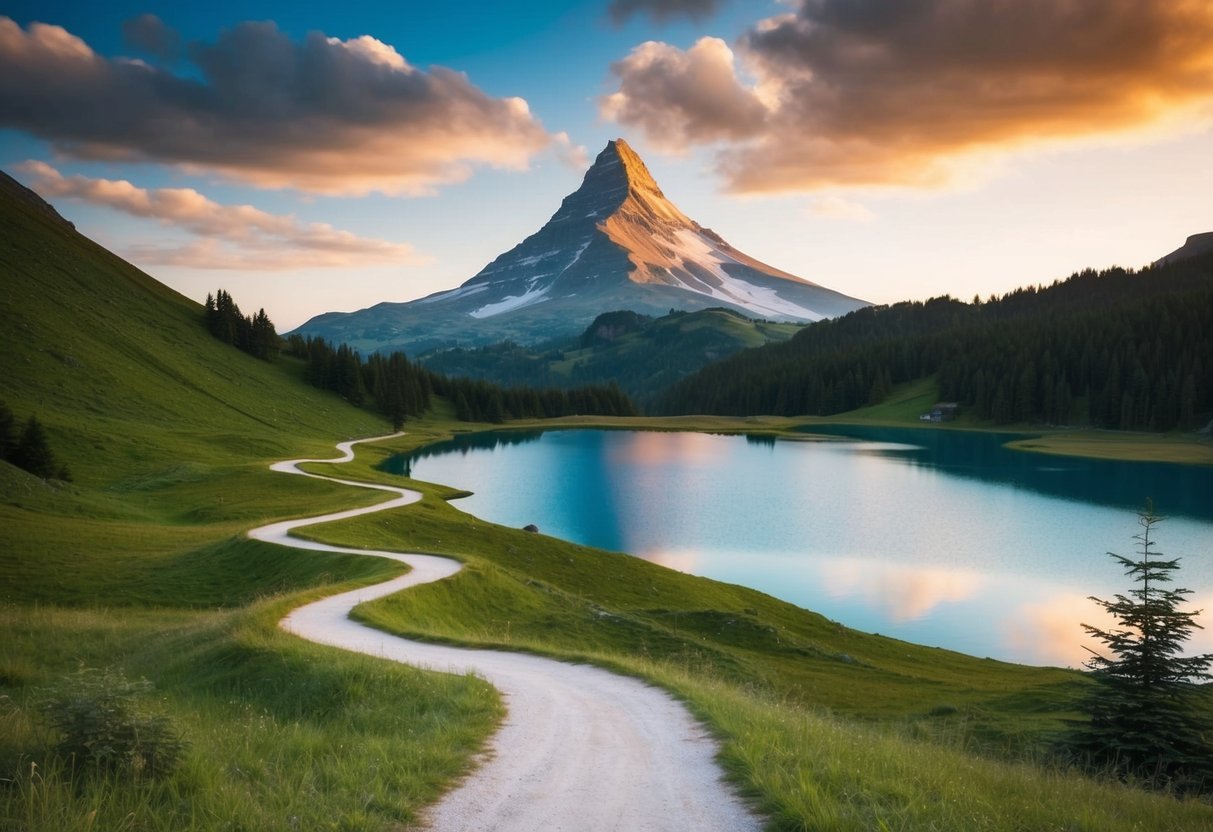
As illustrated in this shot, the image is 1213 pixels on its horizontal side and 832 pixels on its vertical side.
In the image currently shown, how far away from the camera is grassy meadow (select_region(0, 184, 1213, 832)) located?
9.30 metres

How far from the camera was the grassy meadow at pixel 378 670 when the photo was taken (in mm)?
9297

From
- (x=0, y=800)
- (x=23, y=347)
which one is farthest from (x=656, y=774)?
(x=23, y=347)

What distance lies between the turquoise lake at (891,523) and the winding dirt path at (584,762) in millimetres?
29476

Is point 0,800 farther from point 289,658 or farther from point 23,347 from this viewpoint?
point 23,347

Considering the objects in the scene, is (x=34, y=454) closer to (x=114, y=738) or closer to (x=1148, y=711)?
(x=114, y=738)

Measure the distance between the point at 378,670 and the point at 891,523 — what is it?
61716mm

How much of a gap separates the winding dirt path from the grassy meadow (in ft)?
1.69

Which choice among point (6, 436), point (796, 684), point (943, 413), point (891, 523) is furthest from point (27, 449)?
point (943, 413)

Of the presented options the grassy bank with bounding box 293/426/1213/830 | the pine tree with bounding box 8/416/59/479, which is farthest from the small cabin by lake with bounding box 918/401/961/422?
the pine tree with bounding box 8/416/59/479

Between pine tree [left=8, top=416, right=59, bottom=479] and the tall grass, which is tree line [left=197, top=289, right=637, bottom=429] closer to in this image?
pine tree [left=8, top=416, right=59, bottom=479]

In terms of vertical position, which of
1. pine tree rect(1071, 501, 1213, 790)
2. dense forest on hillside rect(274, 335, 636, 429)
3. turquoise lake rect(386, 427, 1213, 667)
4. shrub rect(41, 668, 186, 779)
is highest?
dense forest on hillside rect(274, 335, 636, 429)

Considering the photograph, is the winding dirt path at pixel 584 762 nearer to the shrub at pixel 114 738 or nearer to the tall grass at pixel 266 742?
the tall grass at pixel 266 742

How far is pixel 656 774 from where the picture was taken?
11.5 meters

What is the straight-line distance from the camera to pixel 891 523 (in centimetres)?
6944
